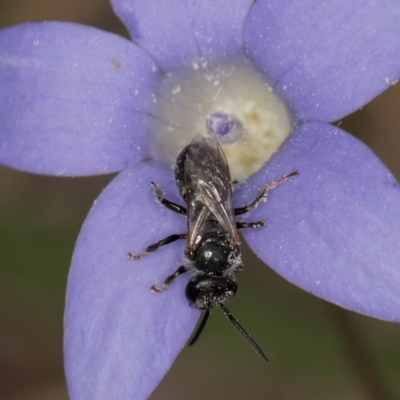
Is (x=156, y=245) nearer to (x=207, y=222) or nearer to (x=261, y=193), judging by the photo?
(x=207, y=222)

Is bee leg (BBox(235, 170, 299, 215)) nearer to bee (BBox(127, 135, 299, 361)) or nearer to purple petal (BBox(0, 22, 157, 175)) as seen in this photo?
bee (BBox(127, 135, 299, 361))

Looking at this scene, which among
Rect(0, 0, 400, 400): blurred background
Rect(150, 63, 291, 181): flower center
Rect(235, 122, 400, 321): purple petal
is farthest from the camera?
Rect(0, 0, 400, 400): blurred background

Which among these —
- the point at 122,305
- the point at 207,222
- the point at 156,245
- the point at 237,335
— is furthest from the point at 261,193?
the point at 237,335

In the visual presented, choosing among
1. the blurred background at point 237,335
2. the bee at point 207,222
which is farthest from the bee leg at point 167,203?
the blurred background at point 237,335

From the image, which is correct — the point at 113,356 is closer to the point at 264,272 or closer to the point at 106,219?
the point at 106,219

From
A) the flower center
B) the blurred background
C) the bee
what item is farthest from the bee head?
the blurred background

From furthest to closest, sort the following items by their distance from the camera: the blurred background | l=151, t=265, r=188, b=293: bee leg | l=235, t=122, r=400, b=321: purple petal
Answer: the blurred background
l=151, t=265, r=188, b=293: bee leg
l=235, t=122, r=400, b=321: purple petal
